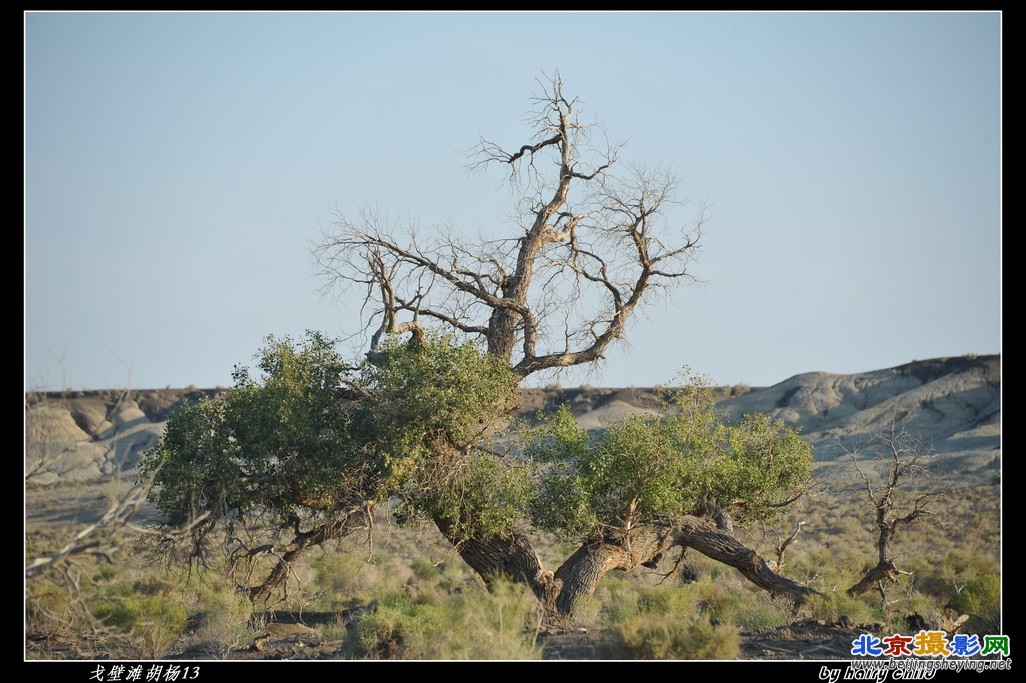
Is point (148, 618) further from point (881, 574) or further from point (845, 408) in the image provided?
point (845, 408)

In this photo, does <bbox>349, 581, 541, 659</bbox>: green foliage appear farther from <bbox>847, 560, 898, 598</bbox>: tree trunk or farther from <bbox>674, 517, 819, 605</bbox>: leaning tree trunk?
<bbox>847, 560, 898, 598</bbox>: tree trunk

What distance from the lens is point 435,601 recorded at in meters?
17.8

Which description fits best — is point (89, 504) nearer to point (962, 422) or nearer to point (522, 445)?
point (522, 445)

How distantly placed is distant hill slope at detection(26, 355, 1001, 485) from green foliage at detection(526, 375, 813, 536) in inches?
1142

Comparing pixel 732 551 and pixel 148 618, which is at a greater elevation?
pixel 732 551

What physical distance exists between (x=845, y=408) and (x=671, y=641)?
5362 centimetres

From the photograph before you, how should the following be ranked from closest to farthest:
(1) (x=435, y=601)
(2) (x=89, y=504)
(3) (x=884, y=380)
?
(1) (x=435, y=601), (2) (x=89, y=504), (3) (x=884, y=380)

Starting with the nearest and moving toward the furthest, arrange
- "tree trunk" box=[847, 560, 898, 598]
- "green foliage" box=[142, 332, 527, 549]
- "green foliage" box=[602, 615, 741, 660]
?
"green foliage" box=[602, 615, 741, 660], "green foliage" box=[142, 332, 527, 549], "tree trunk" box=[847, 560, 898, 598]

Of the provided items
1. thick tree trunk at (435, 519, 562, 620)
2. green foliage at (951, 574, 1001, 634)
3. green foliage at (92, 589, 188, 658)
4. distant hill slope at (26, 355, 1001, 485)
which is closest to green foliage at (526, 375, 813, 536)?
thick tree trunk at (435, 519, 562, 620)

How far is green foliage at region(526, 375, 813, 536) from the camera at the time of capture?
14.9 m

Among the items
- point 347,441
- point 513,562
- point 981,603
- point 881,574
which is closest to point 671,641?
point 513,562

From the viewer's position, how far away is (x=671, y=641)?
12.7 m
